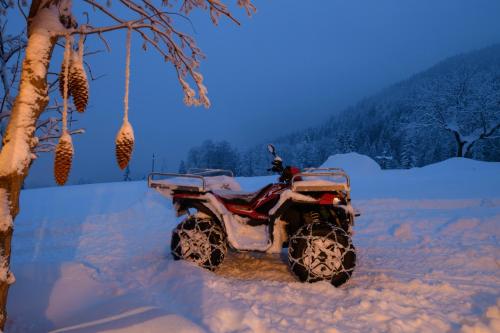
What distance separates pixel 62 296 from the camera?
12.3 ft

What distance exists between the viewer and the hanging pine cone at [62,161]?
1758mm

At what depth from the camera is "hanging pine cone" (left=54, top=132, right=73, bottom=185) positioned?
1.76 meters

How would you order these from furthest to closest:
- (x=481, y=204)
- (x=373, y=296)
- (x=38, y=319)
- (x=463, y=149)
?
(x=463, y=149) < (x=481, y=204) < (x=373, y=296) < (x=38, y=319)

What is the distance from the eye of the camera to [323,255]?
14.9 feet

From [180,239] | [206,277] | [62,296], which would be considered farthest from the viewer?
[180,239]

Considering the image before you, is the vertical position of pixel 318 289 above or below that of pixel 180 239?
below

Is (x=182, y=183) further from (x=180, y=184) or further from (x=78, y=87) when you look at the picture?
(x=78, y=87)

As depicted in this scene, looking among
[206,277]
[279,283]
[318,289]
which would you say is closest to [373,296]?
[318,289]

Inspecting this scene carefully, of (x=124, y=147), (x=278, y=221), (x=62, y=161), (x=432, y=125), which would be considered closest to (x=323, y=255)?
(x=278, y=221)

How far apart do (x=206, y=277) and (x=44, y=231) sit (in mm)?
5705

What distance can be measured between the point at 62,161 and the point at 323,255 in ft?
11.6

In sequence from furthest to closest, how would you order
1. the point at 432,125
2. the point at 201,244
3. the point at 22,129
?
the point at 432,125 → the point at 201,244 → the point at 22,129

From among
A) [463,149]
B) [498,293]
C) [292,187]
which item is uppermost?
[463,149]

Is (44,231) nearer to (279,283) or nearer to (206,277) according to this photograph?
(206,277)
